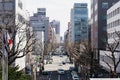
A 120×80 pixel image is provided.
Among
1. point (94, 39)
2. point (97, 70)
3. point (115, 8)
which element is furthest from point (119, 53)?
point (94, 39)

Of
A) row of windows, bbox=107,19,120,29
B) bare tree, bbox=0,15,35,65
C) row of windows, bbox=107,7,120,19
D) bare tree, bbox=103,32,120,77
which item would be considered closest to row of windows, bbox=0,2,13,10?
bare tree, bbox=0,15,35,65

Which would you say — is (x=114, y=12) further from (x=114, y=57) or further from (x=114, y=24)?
(x=114, y=57)

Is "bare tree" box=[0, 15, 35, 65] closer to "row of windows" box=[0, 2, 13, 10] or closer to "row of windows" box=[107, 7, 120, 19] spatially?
"row of windows" box=[0, 2, 13, 10]

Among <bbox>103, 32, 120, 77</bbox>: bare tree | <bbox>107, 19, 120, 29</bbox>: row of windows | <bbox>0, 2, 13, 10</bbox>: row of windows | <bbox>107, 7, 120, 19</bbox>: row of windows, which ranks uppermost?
<bbox>0, 2, 13, 10</bbox>: row of windows

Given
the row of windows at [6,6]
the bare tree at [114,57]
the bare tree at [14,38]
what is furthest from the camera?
the row of windows at [6,6]

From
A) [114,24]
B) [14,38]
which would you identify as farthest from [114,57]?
[114,24]

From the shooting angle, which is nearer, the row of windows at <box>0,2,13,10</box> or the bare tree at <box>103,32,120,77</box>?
the bare tree at <box>103,32,120,77</box>

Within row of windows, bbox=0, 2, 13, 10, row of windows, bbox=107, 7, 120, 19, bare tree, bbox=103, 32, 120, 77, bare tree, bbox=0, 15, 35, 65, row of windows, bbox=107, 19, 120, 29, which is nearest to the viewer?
bare tree, bbox=0, 15, 35, 65

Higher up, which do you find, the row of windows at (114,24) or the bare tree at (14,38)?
the row of windows at (114,24)

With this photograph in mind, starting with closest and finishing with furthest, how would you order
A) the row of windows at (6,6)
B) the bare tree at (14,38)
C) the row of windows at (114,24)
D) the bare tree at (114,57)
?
the bare tree at (14,38), the bare tree at (114,57), the row of windows at (6,6), the row of windows at (114,24)

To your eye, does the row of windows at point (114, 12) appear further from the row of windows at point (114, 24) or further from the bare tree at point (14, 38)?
the bare tree at point (14, 38)

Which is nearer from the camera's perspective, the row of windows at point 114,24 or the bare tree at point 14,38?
the bare tree at point 14,38

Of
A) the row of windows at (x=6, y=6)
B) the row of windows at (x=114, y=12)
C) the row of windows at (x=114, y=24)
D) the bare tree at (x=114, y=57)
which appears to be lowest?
the bare tree at (x=114, y=57)

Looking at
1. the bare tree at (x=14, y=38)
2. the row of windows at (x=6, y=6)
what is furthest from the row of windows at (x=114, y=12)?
the bare tree at (x=14, y=38)
